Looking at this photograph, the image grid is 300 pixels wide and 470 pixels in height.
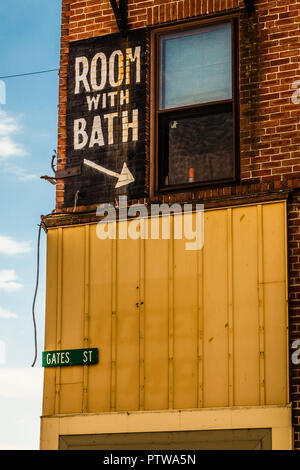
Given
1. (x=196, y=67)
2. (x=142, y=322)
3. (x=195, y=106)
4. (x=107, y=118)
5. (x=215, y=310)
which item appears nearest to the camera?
(x=215, y=310)

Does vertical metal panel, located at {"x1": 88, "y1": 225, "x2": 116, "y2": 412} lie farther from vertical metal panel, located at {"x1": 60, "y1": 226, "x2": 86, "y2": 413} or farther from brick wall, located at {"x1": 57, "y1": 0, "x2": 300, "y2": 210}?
brick wall, located at {"x1": 57, "y1": 0, "x2": 300, "y2": 210}

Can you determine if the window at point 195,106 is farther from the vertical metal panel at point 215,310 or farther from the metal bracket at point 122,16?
the vertical metal panel at point 215,310

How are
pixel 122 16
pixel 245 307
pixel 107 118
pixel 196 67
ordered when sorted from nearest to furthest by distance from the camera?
1. pixel 245 307
2. pixel 196 67
3. pixel 107 118
4. pixel 122 16

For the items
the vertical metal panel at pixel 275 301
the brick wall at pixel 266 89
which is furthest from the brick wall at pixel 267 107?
the vertical metal panel at pixel 275 301

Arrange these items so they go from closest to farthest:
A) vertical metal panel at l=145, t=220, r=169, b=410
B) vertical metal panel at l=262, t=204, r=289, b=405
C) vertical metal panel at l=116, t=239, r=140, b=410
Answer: vertical metal panel at l=262, t=204, r=289, b=405 → vertical metal panel at l=145, t=220, r=169, b=410 → vertical metal panel at l=116, t=239, r=140, b=410

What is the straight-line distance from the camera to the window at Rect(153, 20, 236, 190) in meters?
11.0

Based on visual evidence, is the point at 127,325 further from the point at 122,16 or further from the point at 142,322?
the point at 122,16

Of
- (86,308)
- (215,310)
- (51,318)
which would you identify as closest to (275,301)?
(215,310)

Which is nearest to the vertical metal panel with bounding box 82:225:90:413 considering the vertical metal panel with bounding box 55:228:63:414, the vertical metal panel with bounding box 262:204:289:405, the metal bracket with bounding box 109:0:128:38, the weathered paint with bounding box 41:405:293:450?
the weathered paint with bounding box 41:405:293:450

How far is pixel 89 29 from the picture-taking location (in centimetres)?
1194

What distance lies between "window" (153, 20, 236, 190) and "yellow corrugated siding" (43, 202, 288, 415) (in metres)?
0.74

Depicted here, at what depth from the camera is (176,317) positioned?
10367 millimetres

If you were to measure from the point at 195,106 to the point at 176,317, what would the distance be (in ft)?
8.41

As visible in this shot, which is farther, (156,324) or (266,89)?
Answer: (266,89)
